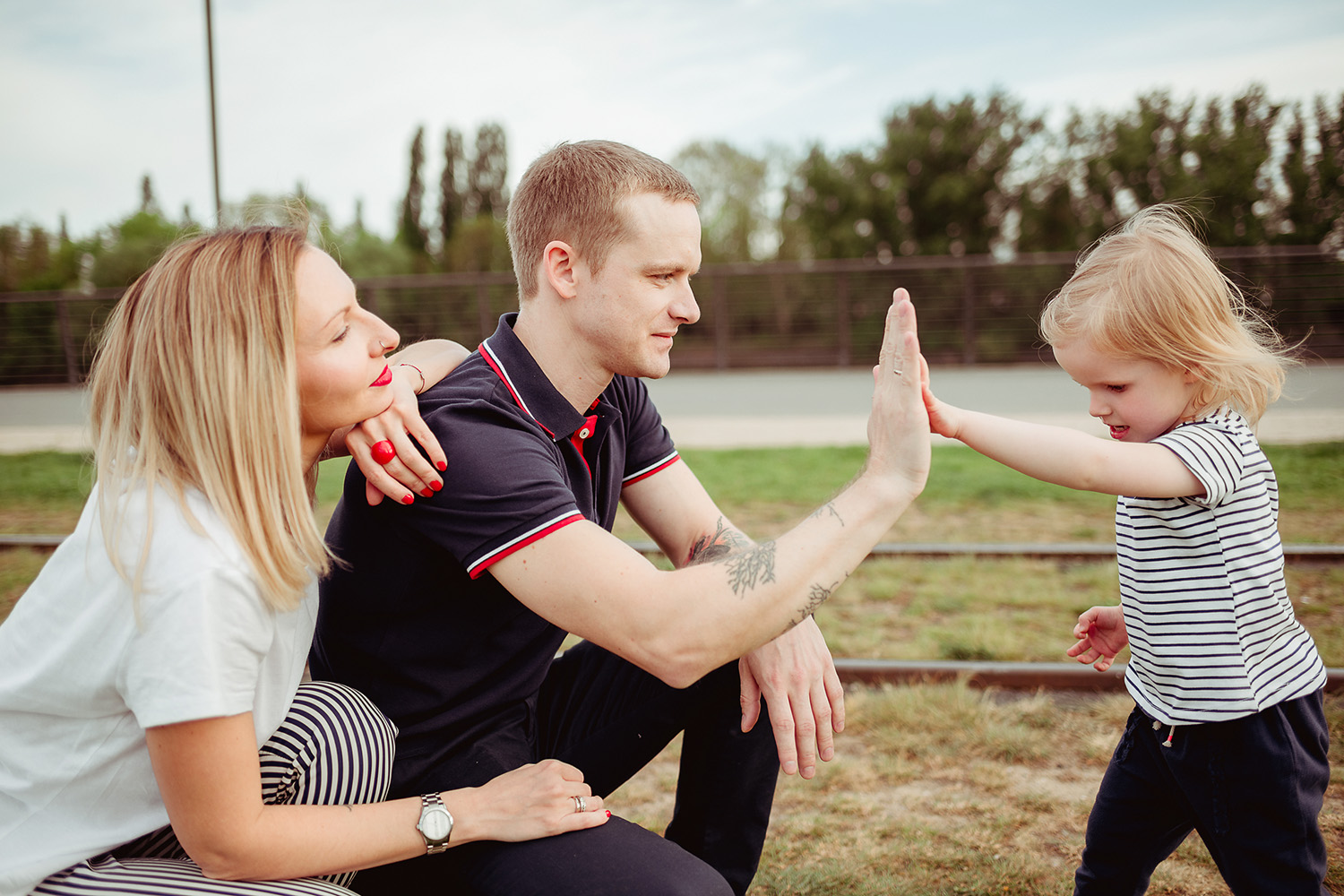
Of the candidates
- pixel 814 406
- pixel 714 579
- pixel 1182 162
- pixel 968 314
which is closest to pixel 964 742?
pixel 714 579

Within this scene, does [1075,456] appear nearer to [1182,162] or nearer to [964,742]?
[964,742]

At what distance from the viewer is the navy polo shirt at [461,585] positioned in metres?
1.87

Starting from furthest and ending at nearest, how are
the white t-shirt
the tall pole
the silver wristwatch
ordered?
the tall pole → the silver wristwatch → the white t-shirt

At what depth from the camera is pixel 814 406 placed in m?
14.8

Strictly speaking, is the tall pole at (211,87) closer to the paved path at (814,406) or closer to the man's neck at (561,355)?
the paved path at (814,406)

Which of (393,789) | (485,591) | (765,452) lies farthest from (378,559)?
(765,452)

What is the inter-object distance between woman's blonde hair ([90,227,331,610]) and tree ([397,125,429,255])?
175ft

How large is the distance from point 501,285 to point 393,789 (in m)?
20.6

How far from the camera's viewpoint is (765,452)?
9867 millimetres

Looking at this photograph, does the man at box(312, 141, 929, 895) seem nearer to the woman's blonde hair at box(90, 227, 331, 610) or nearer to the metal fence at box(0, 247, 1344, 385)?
the woman's blonde hair at box(90, 227, 331, 610)

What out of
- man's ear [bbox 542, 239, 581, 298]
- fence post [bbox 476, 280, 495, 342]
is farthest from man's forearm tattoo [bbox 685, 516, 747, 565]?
fence post [bbox 476, 280, 495, 342]

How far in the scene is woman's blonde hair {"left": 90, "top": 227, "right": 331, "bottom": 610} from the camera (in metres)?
1.61

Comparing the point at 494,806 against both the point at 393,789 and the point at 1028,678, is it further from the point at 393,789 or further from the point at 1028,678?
the point at 1028,678

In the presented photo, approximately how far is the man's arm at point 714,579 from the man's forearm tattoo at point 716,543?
62 centimetres
